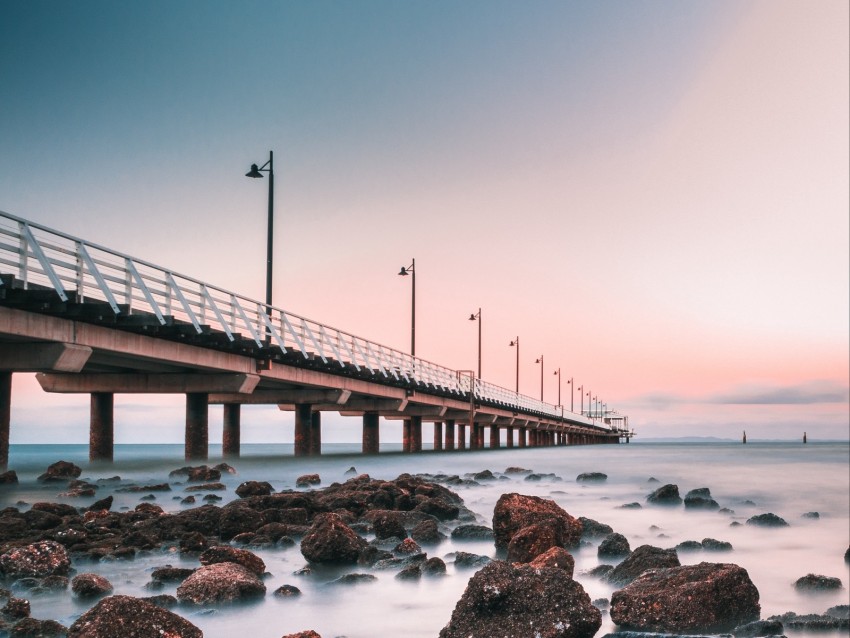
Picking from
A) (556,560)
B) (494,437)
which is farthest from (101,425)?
(494,437)

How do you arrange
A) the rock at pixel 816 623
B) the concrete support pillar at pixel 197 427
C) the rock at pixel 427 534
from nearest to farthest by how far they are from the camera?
the rock at pixel 816 623 → the rock at pixel 427 534 → the concrete support pillar at pixel 197 427

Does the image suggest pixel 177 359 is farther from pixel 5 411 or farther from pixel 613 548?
pixel 613 548

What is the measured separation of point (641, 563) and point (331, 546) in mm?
3175

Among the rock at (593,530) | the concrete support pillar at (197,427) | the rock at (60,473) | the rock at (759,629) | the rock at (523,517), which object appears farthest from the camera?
the concrete support pillar at (197,427)

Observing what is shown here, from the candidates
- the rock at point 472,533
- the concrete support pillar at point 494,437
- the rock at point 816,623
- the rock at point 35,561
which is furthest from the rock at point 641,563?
the concrete support pillar at point 494,437

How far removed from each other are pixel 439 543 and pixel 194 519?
10.1 ft

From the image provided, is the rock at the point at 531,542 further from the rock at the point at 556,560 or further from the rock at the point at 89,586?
the rock at the point at 89,586

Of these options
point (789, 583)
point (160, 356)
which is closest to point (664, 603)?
point (789, 583)

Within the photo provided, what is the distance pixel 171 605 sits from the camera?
7.20 m

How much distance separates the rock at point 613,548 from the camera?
9.81 m

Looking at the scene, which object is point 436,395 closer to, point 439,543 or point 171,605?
point 439,543

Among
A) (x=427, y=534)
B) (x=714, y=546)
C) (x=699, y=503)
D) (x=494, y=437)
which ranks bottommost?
(x=494, y=437)

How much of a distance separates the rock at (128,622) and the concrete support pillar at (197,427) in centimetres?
2323

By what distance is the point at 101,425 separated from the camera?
96.3ft
